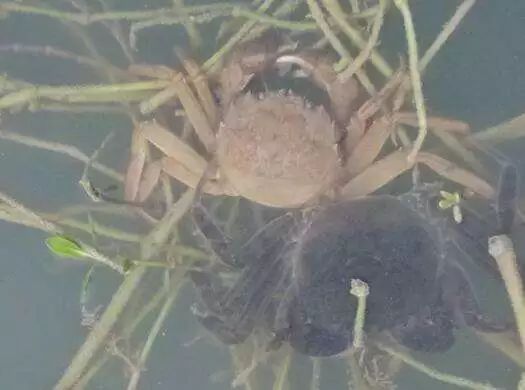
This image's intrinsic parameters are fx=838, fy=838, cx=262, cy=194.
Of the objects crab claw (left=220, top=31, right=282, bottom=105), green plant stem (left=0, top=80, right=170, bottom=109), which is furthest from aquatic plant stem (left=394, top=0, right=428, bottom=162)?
green plant stem (left=0, top=80, right=170, bottom=109)

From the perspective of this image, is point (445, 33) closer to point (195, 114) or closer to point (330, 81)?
point (330, 81)

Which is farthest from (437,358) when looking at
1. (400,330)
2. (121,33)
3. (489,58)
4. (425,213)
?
(121,33)

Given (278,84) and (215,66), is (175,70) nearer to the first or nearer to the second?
(215,66)

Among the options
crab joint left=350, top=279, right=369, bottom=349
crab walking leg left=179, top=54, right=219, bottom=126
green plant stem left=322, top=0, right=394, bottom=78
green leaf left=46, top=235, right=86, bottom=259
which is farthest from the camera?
crab walking leg left=179, top=54, right=219, bottom=126

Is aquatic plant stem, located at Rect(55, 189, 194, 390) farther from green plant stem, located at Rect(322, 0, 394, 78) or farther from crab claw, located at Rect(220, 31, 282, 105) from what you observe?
green plant stem, located at Rect(322, 0, 394, 78)

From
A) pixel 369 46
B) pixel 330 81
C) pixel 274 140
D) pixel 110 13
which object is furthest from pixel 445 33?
pixel 110 13

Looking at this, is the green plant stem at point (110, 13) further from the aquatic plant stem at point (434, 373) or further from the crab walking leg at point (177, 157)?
the aquatic plant stem at point (434, 373)
